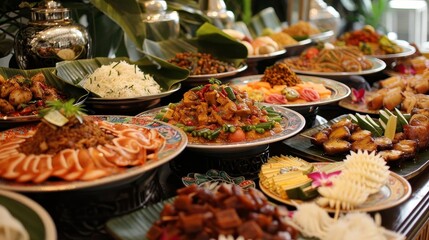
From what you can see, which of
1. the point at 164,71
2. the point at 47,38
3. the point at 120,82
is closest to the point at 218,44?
the point at 164,71

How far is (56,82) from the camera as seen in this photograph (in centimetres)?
241

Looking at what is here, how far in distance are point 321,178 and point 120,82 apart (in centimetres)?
114

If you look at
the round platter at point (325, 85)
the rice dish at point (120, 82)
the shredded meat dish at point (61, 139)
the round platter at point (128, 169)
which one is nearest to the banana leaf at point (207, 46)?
the round platter at point (325, 85)

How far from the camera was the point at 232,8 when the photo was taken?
527 centimetres

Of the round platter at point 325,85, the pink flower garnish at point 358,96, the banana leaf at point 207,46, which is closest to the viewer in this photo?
the round platter at point 325,85

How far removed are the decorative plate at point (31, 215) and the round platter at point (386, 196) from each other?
705 mm

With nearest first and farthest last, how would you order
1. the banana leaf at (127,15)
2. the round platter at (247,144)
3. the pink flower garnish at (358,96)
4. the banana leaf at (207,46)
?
the round platter at (247,144) < the banana leaf at (127,15) < the pink flower garnish at (358,96) < the banana leaf at (207,46)

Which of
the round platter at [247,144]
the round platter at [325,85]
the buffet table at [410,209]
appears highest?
the round platter at [247,144]

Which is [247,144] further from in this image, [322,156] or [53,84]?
[53,84]

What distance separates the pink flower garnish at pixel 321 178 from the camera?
165 cm

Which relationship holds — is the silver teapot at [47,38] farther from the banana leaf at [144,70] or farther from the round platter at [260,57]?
the round platter at [260,57]

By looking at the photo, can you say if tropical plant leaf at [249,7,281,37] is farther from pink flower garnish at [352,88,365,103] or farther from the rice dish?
the rice dish

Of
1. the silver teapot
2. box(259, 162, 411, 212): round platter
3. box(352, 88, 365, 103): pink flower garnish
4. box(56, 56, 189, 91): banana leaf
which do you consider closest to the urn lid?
the silver teapot

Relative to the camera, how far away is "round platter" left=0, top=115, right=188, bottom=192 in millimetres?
1450
